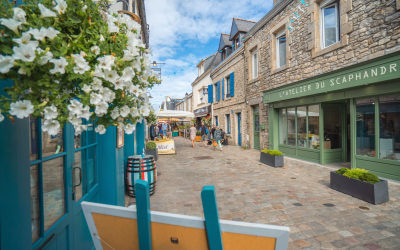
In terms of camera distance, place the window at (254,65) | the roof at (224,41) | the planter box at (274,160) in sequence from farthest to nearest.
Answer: the roof at (224,41), the window at (254,65), the planter box at (274,160)

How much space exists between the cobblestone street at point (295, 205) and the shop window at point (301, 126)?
68.3 inches

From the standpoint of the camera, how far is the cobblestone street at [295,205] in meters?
2.83

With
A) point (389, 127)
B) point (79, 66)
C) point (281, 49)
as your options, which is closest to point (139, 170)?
point (79, 66)

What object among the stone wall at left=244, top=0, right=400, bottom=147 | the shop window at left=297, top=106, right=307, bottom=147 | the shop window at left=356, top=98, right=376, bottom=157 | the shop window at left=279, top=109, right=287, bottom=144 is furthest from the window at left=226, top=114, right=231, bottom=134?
the shop window at left=356, top=98, right=376, bottom=157

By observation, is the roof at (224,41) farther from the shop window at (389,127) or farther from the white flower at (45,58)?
the white flower at (45,58)

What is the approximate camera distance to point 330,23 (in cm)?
688

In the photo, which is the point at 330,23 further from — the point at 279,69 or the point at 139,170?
the point at 139,170

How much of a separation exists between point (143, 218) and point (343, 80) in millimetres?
7005

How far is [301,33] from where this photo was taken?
7.76 m

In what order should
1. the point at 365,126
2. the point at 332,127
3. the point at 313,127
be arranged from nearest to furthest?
the point at 365,126 < the point at 332,127 < the point at 313,127

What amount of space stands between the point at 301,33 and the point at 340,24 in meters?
1.55

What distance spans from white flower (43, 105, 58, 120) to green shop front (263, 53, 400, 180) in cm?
651

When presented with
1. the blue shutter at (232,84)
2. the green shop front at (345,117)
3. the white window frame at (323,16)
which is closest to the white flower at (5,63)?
the green shop front at (345,117)

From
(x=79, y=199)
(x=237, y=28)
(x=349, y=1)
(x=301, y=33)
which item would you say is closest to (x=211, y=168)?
(x=79, y=199)
